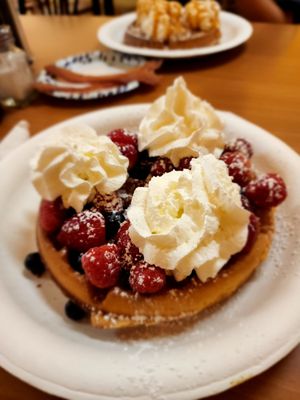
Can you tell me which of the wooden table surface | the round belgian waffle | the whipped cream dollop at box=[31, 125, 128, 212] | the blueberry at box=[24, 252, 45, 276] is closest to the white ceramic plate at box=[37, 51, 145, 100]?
the wooden table surface

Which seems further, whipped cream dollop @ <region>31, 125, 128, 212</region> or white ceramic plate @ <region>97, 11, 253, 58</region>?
white ceramic plate @ <region>97, 11, 253, 58</region>

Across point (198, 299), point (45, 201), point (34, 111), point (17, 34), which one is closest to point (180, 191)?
point (198, 299)

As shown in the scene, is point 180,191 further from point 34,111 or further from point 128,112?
point 34,111

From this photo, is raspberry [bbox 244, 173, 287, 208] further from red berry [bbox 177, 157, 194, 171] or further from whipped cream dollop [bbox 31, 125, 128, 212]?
whipped cream dollop [bbox 31, 125, 128, 212]

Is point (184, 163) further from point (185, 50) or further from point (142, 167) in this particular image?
point (185, 50)

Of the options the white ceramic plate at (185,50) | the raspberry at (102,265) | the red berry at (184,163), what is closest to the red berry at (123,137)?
the red berry at (184,163)

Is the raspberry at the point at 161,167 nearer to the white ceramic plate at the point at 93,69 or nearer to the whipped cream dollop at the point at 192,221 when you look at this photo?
the whipped cream dollop at the point at 192,221

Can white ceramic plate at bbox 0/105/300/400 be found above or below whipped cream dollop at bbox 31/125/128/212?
below
